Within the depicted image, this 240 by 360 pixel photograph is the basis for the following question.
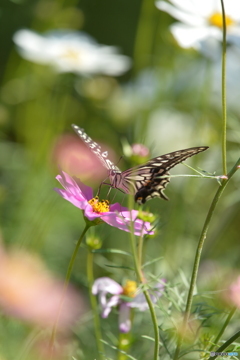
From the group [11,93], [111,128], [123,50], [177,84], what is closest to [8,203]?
[11,93]

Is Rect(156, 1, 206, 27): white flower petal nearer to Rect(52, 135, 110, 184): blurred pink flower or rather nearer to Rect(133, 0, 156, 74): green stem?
Rect(133, 0, 156, 74): green stem

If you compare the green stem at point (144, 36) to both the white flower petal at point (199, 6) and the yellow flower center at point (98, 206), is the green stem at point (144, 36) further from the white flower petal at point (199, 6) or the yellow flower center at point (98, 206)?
the yellow flower center at point (98, 206)

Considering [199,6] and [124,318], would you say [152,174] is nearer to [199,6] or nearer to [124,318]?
[124,318]

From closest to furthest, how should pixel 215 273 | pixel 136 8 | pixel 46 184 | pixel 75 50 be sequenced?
1. pixel 215 273
2. pixel 46 184
3. pixel 75 50
4. pixel 136 8

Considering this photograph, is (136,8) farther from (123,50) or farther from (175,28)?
(175,28)

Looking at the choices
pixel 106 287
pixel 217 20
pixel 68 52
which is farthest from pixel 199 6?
pixel 106 287

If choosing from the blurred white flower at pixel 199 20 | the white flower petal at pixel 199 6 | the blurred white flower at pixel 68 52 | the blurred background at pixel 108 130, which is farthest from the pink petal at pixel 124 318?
the blurred white flower at pixel 68 52

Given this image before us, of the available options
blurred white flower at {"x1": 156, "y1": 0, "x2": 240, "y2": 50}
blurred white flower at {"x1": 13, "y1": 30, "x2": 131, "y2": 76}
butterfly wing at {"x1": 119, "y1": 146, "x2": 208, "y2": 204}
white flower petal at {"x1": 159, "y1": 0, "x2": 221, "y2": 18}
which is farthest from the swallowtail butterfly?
blurred white flower at {"x1": 13, "y1": 30, "x2": 131, "y2": 76}
